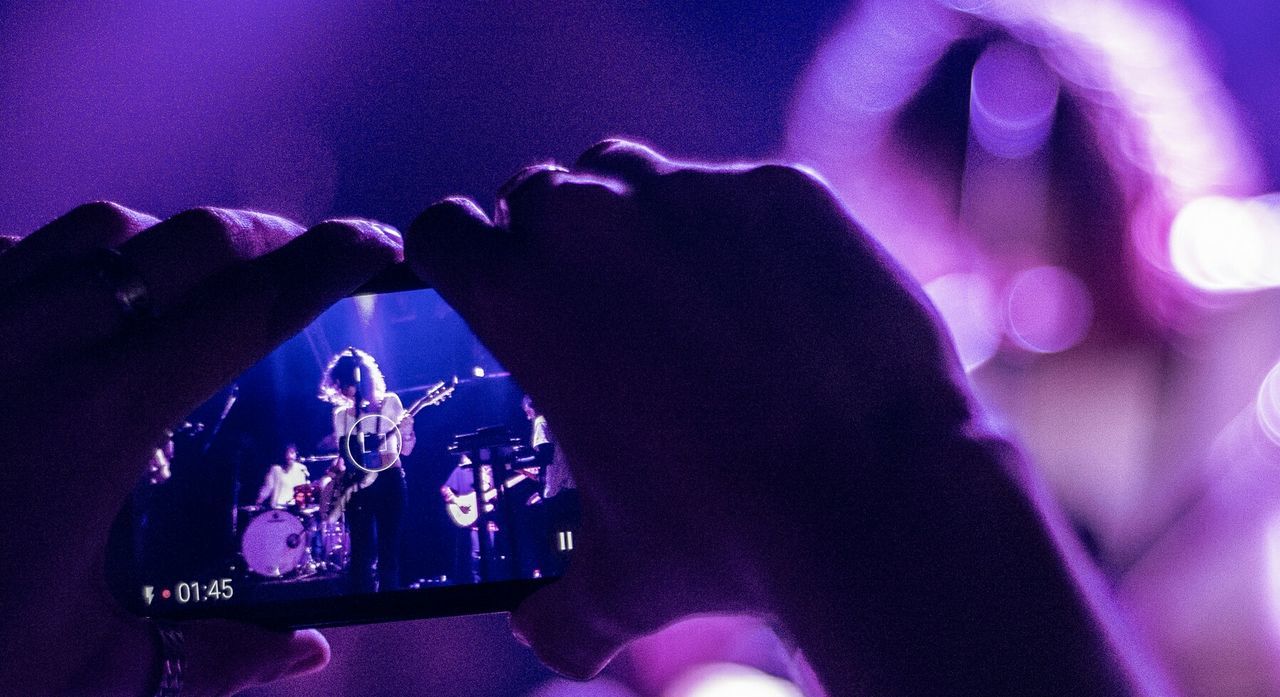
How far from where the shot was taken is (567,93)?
2.91ft

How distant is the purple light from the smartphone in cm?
53

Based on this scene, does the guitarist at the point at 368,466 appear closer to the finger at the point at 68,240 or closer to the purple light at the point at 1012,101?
the finger at the point at 68,240

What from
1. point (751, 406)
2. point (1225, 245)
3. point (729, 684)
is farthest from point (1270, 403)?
point (751, 406)

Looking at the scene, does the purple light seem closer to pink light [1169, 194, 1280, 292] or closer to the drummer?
pink light [1169, 194, 1280, 292]

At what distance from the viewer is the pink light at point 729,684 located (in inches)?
34.8

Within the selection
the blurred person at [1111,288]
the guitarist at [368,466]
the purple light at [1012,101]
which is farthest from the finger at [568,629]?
the purple light at [1012,101]

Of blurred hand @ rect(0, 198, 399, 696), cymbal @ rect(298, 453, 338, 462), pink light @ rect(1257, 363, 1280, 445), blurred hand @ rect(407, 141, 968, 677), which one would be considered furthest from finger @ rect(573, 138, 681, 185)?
pink light @ rect(1257, 363, 1280, 445)

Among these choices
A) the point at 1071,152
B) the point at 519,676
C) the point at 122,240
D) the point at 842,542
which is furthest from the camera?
the point at 519,676

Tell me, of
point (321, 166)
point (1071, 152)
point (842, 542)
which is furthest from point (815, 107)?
point (842, 542)

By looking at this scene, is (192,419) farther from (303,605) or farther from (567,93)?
(567,93)

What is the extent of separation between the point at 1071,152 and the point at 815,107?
0.29 m

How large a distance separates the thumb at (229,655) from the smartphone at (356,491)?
0.04 feet

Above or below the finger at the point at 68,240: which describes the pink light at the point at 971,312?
below

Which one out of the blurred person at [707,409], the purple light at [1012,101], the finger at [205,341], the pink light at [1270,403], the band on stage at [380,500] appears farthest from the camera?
the pink light at [1270,403]
